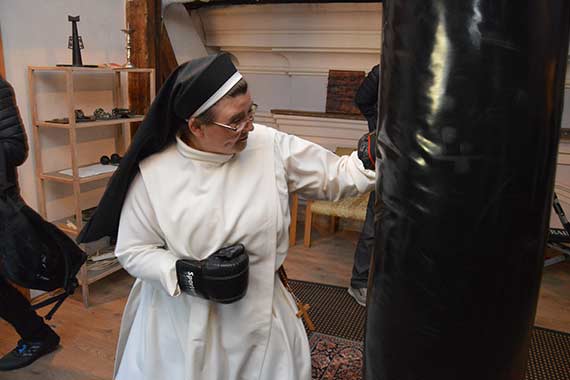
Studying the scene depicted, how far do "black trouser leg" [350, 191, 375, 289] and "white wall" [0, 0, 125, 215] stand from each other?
188 cm

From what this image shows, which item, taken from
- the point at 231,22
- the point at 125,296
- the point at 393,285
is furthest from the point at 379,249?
the point at 231,22

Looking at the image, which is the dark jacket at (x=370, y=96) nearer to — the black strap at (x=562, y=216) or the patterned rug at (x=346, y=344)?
the patterned rug at (x=346, y=344)

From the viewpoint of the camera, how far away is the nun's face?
1.28 m

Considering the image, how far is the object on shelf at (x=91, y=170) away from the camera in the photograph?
117 inches

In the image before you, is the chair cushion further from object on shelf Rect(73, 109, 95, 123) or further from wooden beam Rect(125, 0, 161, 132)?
object on shelf Rect(73, 109, 95, 123)

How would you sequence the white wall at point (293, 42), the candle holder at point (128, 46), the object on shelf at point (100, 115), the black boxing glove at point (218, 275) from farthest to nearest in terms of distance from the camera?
1. the white wall at point (293, 42)
2. the candle holder at point (128, 46)
3. the object on shelf at point (100, 115)
4. the black boxing glove at point (218, 275)

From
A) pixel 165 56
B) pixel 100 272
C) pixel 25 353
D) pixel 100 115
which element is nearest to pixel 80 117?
pixel 100 115

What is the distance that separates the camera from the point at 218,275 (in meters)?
1.21

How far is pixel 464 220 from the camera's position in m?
0.47

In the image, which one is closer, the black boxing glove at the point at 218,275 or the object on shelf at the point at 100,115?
the black boxing glove at the point at 218,275

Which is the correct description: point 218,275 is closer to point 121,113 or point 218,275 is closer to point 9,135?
point 9,135

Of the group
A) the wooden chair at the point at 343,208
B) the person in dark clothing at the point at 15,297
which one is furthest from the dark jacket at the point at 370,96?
the person in dark clothing at the point at 15,297

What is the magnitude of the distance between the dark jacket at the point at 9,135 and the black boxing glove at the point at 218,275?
129cm

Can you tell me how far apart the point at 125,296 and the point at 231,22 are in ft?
7.59
